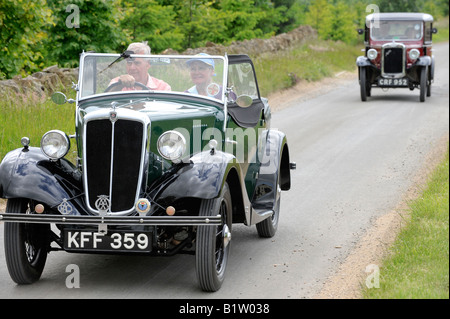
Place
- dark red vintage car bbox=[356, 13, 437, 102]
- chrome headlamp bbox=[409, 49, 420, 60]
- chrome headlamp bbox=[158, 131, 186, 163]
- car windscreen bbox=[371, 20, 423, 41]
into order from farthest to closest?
1. car windscreen bbox=[371, 20, 423, 41]
2. chrome headlamp bbox=[409, 49, 420, 60]
3. dark red vintage car bbox=[356, 13, 437, 102]
4. chrome headlamp bbox=[158, 131, 186, 163]

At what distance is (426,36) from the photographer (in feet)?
66.1

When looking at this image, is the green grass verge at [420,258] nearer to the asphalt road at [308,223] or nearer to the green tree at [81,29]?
the asphalt road at [308,223]

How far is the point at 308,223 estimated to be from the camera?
7898 millimetres

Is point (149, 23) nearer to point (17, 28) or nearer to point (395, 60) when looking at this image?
point (395, 60)

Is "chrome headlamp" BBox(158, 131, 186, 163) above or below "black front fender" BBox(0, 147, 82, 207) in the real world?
above

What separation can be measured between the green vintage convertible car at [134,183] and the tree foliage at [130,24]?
291 inches

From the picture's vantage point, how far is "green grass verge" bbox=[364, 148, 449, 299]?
532 centimetres

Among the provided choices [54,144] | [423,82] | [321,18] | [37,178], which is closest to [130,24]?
[423,82]

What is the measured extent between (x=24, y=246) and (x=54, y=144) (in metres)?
0.80

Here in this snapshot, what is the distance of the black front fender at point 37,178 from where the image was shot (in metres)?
5.55

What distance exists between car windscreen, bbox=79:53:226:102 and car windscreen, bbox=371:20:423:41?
46.9 feet

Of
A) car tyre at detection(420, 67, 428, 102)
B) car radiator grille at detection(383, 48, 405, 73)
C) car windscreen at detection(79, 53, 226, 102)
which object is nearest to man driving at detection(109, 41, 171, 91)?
car windscreen at detection(79, 53, 226, 102)

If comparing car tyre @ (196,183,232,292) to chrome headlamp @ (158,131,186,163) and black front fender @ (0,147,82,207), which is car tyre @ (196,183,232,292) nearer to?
chrome headlamp @ (158,131,186,163)
